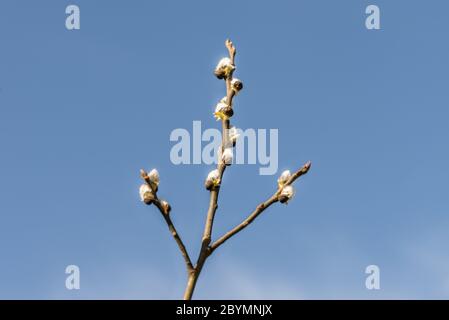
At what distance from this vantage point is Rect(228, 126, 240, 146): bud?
2.62m

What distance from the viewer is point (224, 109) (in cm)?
268

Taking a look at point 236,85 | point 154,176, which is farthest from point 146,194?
point 236,85

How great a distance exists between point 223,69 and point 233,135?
504mm

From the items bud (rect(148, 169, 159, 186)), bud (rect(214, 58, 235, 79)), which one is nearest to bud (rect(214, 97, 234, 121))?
→ bud (rect(214, 58, 235, 79))

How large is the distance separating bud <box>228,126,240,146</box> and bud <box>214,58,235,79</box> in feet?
1.38

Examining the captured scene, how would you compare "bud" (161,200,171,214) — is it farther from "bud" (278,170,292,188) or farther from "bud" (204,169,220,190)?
"bud" (278,170,292,188)

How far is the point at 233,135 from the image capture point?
264cm

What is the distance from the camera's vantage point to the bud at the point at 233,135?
2.62 metres
